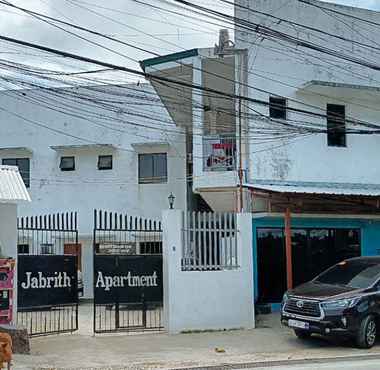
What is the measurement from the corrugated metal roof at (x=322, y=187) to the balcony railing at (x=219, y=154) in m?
1.14

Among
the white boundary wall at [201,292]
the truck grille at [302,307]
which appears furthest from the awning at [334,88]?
the truck grille at [302,307]

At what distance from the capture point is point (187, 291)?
15250 mm

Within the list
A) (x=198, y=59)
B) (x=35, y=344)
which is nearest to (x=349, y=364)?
(x=35, y=344)

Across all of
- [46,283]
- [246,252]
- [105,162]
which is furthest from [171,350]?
[105,162]

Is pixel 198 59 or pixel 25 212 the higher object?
pixel 198 59

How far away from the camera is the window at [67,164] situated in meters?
27.8

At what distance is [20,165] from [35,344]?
A: 1572cm

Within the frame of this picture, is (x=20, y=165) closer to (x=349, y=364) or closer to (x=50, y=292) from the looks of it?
(x=50, y=292)

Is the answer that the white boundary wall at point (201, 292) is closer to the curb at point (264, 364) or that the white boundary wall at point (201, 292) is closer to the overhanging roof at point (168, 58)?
the curb at point (264, 364)

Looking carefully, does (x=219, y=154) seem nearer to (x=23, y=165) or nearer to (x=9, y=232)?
(x=9, y=232)

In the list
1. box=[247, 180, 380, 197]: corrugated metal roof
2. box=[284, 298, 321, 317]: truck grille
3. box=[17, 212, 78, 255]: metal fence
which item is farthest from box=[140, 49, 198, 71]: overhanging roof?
box=[284, 298, 321, 317]: truck grille

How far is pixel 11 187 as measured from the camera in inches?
520

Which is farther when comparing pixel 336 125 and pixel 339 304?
pixel 336 125

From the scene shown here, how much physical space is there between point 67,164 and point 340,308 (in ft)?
55.7
